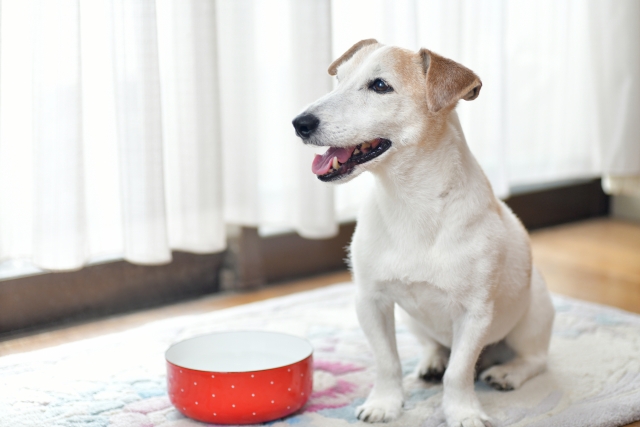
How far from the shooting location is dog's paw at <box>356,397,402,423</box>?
1.48 meters

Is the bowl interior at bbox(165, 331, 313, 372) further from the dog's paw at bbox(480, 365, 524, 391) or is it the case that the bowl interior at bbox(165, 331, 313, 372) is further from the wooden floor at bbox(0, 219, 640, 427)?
the wooden floor at bbox(0, 219, 640, 427)

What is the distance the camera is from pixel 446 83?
1.38 metres

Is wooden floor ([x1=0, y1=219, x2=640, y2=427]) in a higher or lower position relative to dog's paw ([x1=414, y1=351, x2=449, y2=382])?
lower

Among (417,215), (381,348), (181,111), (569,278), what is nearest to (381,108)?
(417,215)

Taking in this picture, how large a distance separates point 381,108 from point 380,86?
0.05 metres

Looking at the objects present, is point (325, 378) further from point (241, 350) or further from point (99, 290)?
point (99, 290)

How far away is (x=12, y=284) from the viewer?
2.05m

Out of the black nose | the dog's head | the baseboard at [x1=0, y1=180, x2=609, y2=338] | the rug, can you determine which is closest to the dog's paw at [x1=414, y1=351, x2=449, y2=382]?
the rug

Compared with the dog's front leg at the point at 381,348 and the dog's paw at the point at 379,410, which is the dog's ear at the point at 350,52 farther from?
the dog's paw at the point at 379,410

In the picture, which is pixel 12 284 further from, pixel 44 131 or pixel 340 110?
pixel 340 110

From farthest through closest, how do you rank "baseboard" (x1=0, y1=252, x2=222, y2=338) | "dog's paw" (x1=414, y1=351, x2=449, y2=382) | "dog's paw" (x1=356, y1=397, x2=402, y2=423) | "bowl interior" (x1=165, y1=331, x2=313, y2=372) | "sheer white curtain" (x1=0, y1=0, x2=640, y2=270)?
"baseboard" (x1=0, y1=252, x2=222, y2=338)
"sheer white curtain" (x1=0, y1=0, x2=640, y2=270)
"dog's paw" (x1=414, y1=351, x2=449, y2=382)
"bowl interior" (x1=165, y1=331, x2=313, y2=372)
"dog's paw" (x1=356, y1=397, x2=402, y2=423)

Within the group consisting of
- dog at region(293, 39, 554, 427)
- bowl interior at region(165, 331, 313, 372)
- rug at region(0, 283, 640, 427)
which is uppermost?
dog at region(293, 39, 554, 427)

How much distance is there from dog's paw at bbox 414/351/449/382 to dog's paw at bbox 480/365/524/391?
9 centimetres

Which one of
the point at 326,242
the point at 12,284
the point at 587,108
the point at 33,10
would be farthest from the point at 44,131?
the point at 587,108
